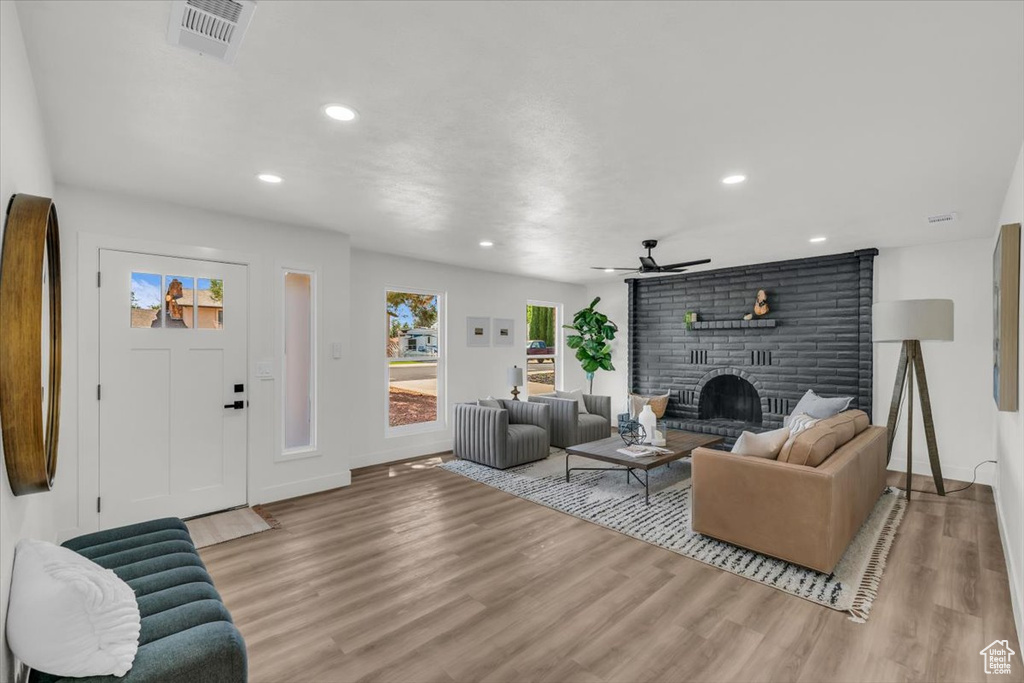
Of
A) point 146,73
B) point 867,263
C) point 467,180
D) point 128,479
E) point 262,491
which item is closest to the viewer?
point 146,73

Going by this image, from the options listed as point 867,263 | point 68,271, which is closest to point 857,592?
point 867,263

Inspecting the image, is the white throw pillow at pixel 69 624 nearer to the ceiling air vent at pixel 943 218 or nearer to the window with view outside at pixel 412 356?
the window with view outside at pixel 412 356

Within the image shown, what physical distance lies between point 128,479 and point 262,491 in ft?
3.09

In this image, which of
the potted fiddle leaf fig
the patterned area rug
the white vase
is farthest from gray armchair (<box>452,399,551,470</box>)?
the potted fiddle leaf fig

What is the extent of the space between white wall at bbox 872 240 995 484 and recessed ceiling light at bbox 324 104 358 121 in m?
5.67

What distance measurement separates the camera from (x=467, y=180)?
119 inches

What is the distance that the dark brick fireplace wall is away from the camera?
212 inches

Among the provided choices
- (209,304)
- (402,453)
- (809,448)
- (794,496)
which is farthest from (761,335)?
(209,304)

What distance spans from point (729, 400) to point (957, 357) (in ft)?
A: 8.33

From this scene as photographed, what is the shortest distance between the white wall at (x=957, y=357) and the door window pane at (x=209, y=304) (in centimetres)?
661

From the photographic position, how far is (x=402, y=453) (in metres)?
5.67

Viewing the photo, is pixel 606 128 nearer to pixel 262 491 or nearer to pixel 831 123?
pixel 831 123

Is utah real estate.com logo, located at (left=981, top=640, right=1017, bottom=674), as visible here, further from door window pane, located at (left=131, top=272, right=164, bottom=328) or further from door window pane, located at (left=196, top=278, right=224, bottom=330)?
door window pane, located at (left=131, top=272, right=164, bottom=328)

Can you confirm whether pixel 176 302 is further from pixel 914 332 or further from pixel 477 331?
pixel 914 332
